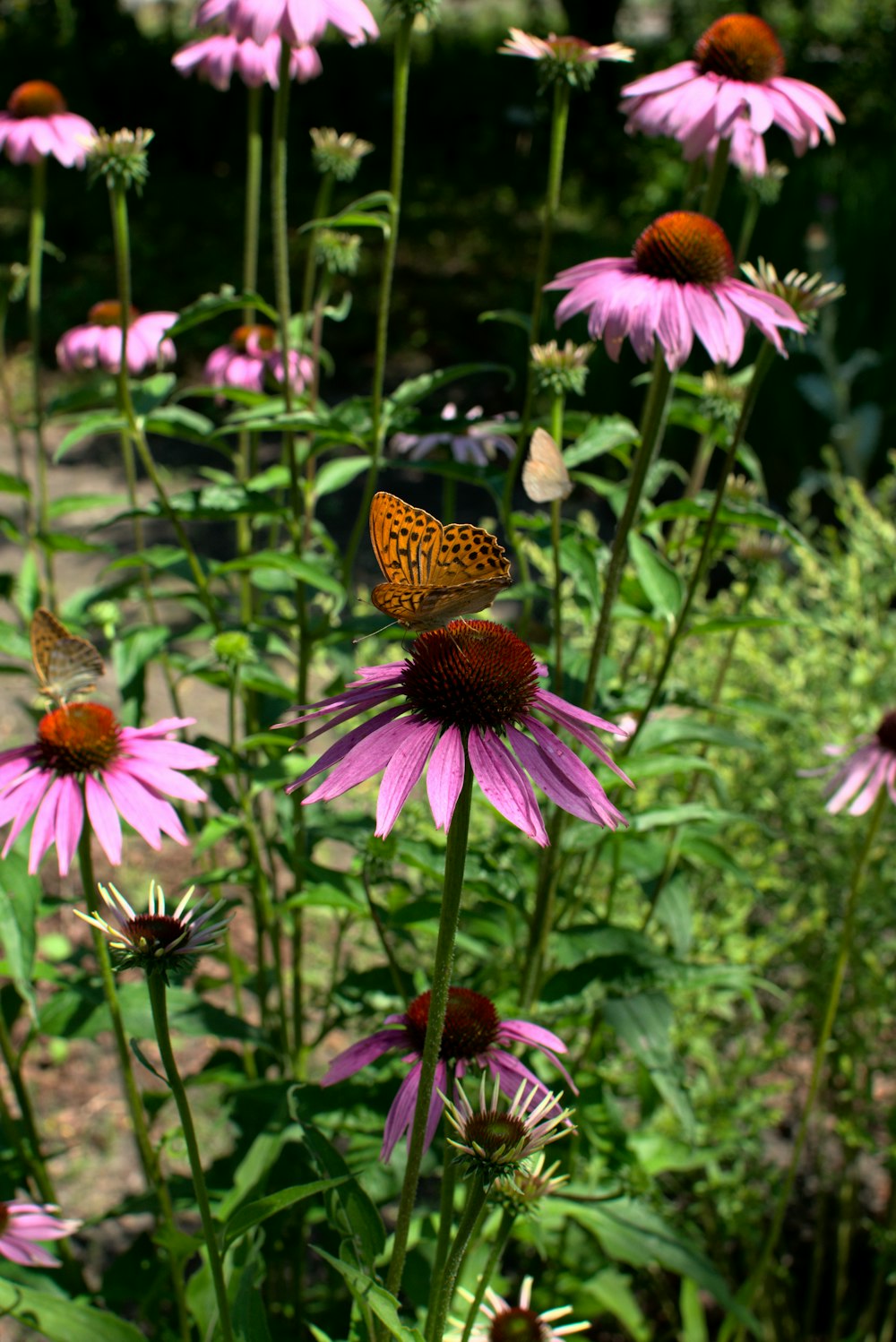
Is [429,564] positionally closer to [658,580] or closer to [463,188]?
[658,580]

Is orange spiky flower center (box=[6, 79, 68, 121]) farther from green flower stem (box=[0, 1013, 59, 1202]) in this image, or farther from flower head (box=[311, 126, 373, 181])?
green flower stem (box=[0, 1013, 59, 1202])

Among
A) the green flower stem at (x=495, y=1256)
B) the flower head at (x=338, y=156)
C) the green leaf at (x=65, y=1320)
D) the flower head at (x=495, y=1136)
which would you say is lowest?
the green leaf at (x=65, y=1320)

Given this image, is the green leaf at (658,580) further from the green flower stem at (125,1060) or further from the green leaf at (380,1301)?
the green leaf at (380,1301)

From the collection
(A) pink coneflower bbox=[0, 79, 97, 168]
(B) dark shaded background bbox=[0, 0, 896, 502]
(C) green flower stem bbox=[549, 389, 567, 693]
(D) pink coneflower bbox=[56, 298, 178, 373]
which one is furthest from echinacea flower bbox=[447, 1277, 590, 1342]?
(B) dark shaded background bbox=[0, 0, 896, 502]

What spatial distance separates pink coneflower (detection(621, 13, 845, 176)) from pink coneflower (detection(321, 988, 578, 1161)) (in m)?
0.92

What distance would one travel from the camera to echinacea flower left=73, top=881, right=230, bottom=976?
747mm

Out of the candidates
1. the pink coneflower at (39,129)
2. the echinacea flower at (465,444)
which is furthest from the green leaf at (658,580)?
the pink coneflower at (39,129)

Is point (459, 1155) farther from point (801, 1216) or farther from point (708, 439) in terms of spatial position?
point (801, 1216)

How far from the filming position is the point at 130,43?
9766 millimetres

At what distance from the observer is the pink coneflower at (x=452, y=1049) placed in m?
0.88

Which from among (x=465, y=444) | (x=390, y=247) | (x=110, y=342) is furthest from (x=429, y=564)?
(x=110, y=342)

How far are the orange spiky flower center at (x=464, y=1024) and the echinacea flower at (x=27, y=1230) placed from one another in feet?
1.80

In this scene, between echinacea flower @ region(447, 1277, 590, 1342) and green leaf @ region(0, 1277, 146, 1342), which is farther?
green leaf @ region(0, 1277, 146, 1342)

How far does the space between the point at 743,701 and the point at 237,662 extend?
64 cm
